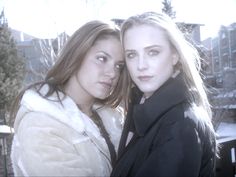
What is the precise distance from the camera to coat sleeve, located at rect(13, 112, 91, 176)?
186 cm

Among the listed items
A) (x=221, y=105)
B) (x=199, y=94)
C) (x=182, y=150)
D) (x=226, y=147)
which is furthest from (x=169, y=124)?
(x=221, y=105)

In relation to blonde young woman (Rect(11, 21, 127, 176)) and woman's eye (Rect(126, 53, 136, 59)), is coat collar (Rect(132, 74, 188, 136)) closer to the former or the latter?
woman's eye (Rect(126, 53, 136, 59))

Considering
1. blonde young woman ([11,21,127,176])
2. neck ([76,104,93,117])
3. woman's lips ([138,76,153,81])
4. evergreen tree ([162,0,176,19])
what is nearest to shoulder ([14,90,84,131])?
blonde young woman ([11,21,127,176])

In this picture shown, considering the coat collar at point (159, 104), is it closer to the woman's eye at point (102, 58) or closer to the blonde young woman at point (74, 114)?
the blonde young woman at point (74, 114)

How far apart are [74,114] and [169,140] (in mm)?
792

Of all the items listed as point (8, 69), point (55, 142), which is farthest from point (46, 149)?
point (8, 69)

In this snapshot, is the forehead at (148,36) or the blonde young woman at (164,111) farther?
the forehead at (148,36)

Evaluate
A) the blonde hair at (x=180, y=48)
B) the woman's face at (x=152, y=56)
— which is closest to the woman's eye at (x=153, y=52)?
the woman's face at (x=152, y=56)

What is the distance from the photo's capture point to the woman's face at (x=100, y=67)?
2.34m

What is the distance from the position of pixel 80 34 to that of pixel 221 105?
6.13 m

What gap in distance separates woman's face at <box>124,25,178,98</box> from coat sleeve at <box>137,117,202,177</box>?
46cm

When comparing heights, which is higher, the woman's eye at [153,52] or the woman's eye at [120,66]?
the woman's eye at [153,52]

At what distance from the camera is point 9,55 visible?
1551cm

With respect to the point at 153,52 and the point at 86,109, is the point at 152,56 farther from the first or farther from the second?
the point at 86,109
